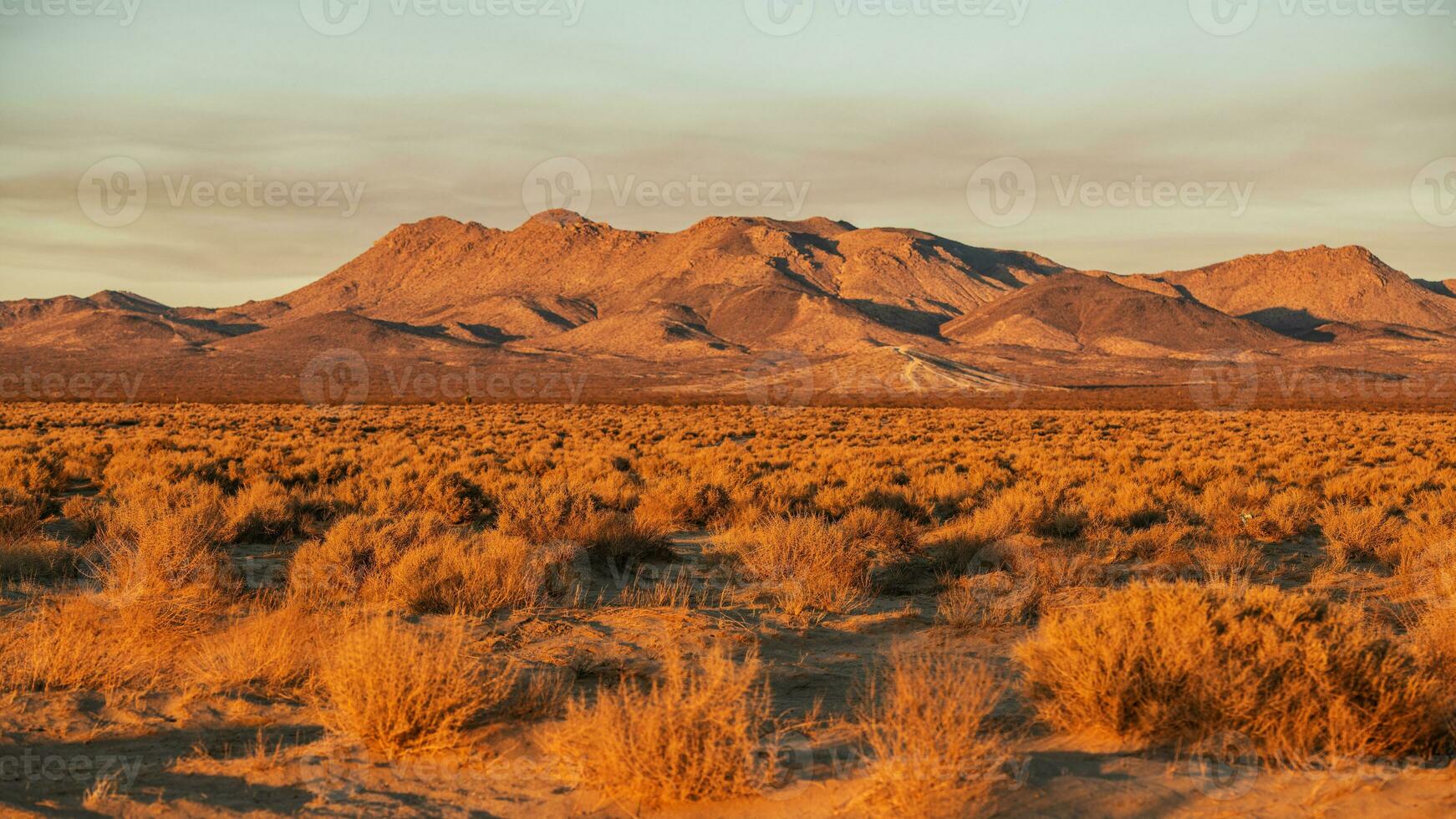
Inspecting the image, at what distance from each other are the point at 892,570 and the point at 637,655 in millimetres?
3744

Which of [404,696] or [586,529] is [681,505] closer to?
[586,529]

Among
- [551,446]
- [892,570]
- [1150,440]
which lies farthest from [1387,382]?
[892,570]

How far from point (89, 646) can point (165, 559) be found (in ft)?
7.73

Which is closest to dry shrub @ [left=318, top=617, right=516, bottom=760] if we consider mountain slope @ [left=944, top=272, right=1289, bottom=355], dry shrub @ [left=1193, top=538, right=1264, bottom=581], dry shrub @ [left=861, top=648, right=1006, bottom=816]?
dry shrub @ [left=861, top=648, right=1006, bottom=816]

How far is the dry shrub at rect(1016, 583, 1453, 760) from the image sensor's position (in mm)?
4754

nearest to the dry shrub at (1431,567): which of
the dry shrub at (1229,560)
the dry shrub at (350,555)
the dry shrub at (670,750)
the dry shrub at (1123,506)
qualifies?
the dry shrub at (1229,560)

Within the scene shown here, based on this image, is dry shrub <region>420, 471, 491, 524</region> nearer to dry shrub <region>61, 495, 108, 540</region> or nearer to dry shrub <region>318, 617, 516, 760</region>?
dry shrub <region>61, 495, 108, 540</region>

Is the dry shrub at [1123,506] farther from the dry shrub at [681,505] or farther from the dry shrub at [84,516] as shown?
the dry shrub at [84,516]

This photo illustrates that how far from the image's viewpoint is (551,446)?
24.5 meters

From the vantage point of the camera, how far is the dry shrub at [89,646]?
573 centimetres

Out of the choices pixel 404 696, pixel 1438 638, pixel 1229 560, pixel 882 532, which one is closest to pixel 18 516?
pixel 404 696

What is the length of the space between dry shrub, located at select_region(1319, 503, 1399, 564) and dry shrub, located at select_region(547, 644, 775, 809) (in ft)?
26.8

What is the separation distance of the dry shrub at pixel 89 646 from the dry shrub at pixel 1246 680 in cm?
535

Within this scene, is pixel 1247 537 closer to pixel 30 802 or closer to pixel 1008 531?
pixel 1008 531
